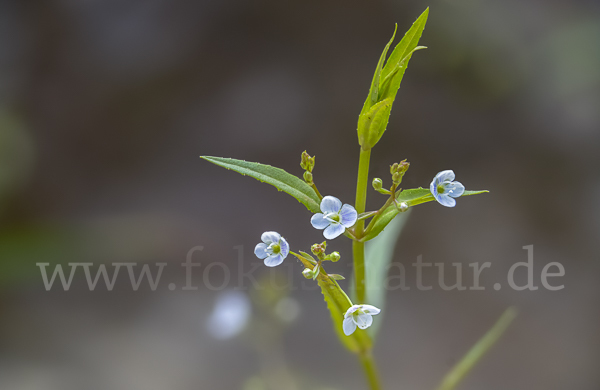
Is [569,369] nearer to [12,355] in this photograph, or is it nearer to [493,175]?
[493,175]

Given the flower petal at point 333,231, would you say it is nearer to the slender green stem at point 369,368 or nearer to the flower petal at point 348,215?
the flower petal at point 348,215

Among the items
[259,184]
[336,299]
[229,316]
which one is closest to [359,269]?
[336,299]

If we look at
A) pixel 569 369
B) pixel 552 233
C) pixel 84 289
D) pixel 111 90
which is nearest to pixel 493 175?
pixel 552 233

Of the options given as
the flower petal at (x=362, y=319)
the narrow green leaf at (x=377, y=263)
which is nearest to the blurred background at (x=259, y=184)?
the narrow green leaf at (x=377, y=263)

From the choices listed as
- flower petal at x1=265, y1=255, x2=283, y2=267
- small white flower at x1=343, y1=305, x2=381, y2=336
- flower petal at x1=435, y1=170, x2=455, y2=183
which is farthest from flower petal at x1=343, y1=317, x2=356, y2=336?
flower petal at x1=435, y1=170, x2=455, y2=183

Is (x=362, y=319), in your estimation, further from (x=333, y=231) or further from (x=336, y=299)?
(x=333, y=231)

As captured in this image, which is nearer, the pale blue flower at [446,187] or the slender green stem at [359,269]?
the pale blue flower at [446,187]
